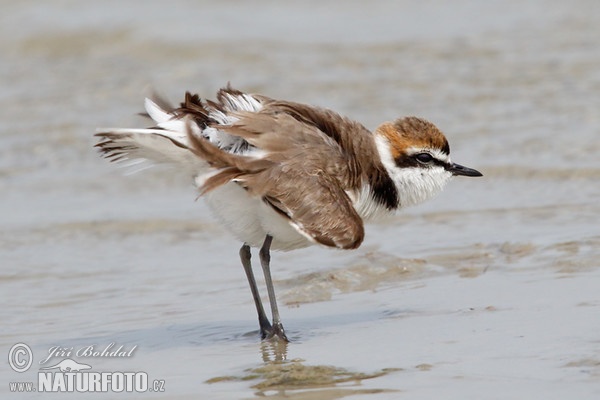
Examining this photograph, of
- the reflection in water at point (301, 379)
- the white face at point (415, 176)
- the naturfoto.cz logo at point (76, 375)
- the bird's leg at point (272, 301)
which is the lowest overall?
the reflection in water at point (301, 379)

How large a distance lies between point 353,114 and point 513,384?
7477 millimetres

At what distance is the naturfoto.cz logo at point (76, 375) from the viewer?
5844mm

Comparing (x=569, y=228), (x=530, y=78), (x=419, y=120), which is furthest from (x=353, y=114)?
(x=419, y=120)

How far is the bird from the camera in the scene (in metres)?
6.15

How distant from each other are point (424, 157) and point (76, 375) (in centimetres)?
253

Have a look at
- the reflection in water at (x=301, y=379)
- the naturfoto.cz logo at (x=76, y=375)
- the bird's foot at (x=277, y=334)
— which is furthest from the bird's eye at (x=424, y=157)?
the naturfoto.cz logo at (x=76, y=375)

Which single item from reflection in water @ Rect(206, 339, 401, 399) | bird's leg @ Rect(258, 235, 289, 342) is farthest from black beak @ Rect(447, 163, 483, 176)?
reflection in water @ Rect(206, 339, 401, 399)

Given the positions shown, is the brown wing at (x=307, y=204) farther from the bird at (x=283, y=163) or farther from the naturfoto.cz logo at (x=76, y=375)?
the naturfoto.cz logo at (x=76, y=375)

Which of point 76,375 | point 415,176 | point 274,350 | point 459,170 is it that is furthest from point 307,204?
point 76,375

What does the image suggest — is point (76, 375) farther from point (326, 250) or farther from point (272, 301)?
point (326, 250)

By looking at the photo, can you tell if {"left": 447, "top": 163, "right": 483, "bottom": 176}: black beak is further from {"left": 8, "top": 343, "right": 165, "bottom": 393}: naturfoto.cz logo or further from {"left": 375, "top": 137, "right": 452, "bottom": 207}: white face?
{"left": 8, "top": 343, "right": 165, "bottom": 393}: naturfoto.cz logo

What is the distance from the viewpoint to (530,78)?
13.1 meters

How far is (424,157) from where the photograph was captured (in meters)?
6.91

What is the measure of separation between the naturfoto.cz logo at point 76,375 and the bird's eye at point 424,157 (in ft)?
6.98
